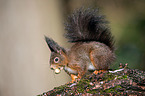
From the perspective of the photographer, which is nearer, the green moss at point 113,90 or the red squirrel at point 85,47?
the green moss at point 113,90

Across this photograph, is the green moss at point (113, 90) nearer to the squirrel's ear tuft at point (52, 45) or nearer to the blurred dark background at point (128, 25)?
the squirrel's ear tuft at point (52, 45)

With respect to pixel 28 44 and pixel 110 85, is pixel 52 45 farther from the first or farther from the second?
pixel 28 44

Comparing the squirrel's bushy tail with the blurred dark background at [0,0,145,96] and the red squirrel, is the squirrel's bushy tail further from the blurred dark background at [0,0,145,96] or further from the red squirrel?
the blurred dark background at [0,0,145,96]

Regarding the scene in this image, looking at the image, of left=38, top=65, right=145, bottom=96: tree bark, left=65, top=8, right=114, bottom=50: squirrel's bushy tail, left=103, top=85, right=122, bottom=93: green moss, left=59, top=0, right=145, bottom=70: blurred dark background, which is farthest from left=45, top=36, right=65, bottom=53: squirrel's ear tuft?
left=59, top=0, right=145, bottom=70: blurred dark background

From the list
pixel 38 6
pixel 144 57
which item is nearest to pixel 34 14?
pixel 38 6

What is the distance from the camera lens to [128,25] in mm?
4945

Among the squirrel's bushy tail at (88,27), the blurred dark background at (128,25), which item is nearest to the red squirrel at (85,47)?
the squirrel's bushy tail at (88,27)

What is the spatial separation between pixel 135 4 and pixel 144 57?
4.96 feet

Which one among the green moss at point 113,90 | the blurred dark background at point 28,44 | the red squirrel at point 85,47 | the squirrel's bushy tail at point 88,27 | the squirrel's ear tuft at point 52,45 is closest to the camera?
the green moss at point 113,90

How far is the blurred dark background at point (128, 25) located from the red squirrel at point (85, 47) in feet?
4.57

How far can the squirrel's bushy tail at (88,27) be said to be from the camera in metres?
2.45

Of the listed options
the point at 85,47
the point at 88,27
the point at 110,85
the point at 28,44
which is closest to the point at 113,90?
the point at 110,85

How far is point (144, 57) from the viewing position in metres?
4.51

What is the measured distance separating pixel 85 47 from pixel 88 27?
0.77 feet
